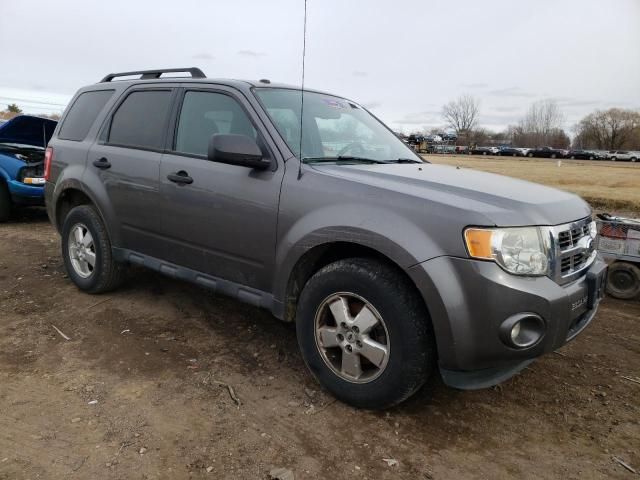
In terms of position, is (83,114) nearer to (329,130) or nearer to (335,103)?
(335,103)

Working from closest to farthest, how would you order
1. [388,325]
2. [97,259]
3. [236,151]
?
1. [388,325]
2. [236,151]
3. [97,259]

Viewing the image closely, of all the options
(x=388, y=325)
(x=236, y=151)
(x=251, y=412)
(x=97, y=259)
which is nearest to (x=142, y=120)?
(x=97, y=259)

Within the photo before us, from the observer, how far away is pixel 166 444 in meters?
2.55

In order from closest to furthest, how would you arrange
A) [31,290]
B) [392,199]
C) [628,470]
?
1. [628,470]
2. [392,199]
3. [31,290]

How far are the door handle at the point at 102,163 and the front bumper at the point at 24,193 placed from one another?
4.31m

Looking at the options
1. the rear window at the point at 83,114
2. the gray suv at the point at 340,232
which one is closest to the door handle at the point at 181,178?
the gray suv at the point at 340,232

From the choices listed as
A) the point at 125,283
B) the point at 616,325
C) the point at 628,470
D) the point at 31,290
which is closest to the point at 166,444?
the point at 628,470

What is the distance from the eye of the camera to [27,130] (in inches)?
318

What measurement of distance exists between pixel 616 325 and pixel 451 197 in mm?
2727

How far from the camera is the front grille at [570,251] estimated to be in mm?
2572

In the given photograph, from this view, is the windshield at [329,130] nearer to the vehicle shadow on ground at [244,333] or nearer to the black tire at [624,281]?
the vehicle shadow on ground at [244,333]

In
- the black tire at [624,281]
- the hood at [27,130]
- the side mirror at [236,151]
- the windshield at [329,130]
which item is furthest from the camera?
the hood at [27,130]

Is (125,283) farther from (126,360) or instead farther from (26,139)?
(26,139)

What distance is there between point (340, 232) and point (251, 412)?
1125 millimetres
